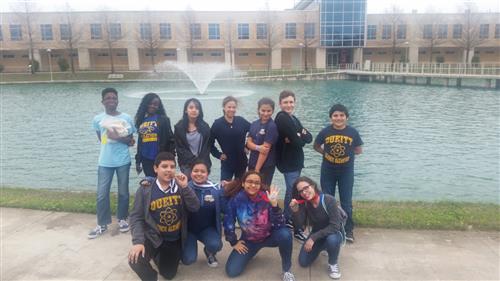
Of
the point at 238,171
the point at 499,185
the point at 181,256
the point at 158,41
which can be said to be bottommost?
the point at 499,185

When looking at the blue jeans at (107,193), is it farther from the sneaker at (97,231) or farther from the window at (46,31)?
the window at (46,31)

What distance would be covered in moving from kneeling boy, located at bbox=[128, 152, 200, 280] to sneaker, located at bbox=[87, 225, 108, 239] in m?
1.35

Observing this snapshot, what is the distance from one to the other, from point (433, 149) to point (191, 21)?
199 feet

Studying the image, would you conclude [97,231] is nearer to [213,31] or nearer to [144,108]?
[144,108]

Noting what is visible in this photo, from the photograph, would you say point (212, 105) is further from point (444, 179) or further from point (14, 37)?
point (14, 37)

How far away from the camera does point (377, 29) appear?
233 feet

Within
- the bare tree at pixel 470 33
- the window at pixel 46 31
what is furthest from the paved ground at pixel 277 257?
the bare tree at pixel 470 33

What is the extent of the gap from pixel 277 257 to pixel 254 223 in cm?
61

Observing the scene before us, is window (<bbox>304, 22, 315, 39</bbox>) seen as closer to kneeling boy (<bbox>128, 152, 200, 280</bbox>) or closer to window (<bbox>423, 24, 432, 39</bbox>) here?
window (<bbox>423, 24, 432, 39</bbox>)

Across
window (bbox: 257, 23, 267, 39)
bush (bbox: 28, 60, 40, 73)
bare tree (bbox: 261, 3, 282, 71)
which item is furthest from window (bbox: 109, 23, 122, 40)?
bare tree (bbox: 261, 3, 282, 71)

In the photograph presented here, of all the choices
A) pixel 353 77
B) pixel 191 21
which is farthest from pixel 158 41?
pixel 353 77

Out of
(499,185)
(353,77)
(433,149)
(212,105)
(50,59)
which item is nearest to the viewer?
(499,185)

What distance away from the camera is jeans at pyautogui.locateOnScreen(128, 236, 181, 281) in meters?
4.23

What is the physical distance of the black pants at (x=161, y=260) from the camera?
4.23 metres
